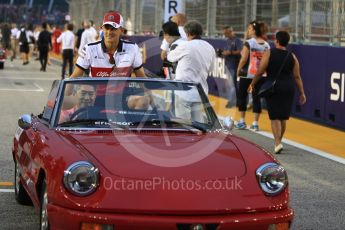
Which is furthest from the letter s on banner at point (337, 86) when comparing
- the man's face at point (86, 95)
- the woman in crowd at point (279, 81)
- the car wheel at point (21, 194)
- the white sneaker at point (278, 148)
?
the man's face at point (86, 95)

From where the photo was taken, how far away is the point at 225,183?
5.35m

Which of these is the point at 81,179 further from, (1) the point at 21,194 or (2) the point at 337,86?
(2) the point at 337,86

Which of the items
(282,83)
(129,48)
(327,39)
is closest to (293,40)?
(327,39)

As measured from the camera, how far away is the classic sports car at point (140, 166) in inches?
201

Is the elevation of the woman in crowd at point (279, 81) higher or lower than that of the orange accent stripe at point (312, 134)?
higher

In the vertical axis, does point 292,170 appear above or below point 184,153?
below

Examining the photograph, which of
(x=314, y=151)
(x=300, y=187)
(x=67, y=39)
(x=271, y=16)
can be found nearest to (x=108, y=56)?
(x=300, y=187)

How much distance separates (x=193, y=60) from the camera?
10078mm

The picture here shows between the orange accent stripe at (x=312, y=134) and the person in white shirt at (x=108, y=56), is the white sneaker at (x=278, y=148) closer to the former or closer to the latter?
the orange accent stripe at (x=312, y=134)

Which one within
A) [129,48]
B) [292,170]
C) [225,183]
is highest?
[129,48]

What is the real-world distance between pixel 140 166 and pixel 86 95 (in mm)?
1277

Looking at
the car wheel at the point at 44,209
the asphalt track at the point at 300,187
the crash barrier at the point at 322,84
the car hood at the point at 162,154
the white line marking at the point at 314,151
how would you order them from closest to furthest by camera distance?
the car hood at the point at 162,154, the car wheel at the point at 44,209, the asphalt track at the point at 300,187, the white line marking at the point at 314,151, the crash barrier at the point at 322,84

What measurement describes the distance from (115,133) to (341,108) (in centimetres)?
845

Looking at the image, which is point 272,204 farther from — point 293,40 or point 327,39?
point 293,40
